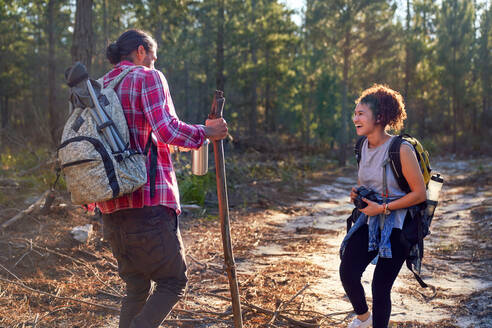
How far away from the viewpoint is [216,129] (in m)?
2.68

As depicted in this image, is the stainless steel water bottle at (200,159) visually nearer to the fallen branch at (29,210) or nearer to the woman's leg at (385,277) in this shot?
the woman's leg at (385,277)

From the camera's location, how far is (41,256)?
524cm

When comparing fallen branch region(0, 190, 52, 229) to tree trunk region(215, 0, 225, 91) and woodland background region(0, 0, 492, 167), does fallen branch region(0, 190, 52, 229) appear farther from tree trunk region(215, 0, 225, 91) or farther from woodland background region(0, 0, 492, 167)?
tree trunk region(215, 0, 225, 91)

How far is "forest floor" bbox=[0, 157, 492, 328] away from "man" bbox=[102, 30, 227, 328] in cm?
150

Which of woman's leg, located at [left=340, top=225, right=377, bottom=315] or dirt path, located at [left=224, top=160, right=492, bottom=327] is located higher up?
woman's leg, located at [left=340, top=225, right=377, bottom=315]

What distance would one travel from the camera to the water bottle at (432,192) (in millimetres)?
3008

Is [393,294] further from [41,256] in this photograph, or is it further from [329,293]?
[41,256]

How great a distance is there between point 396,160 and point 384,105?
385 mm

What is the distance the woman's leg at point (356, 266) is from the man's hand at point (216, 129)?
3.85 feet

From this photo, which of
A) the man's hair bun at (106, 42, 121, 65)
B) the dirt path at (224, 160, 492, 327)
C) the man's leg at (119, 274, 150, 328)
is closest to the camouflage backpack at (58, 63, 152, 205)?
the man's hair bun at (106, 42, 121, 65)

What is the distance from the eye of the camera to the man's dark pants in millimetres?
2406

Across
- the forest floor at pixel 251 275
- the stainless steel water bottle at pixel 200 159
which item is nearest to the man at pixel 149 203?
the stainless steel water bottle at pixel 200 159

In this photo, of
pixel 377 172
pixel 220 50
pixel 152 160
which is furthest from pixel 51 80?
pixel 377 172

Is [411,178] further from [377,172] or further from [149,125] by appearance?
[149,125]
